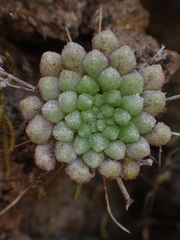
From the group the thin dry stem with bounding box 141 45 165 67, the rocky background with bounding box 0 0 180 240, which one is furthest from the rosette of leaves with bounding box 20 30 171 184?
the rocky background with bounding box 0 0 180 240

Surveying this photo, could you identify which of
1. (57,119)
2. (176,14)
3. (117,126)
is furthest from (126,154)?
(176,14)

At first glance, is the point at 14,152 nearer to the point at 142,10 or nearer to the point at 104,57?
the point at 104,57

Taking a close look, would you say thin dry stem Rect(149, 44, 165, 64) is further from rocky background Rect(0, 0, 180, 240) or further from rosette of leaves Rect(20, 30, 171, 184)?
rosette of leaves Rect(20, 30, 171, 184)

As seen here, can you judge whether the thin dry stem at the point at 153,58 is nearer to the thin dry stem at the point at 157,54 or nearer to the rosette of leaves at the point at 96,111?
the thin dry stem at the point at 157,54

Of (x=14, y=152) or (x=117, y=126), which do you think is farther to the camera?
(x=14, y=152)

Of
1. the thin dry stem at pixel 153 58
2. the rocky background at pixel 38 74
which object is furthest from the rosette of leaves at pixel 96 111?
the rocky background at pixel 38 74

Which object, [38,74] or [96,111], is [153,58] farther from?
[38,74]

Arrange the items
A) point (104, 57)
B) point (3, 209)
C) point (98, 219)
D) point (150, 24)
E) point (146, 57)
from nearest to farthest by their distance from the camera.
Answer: point (104, 57)
point (146, 57)
point (3, 209)
point (150, 24)
point (98, 219)
